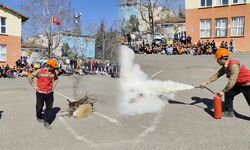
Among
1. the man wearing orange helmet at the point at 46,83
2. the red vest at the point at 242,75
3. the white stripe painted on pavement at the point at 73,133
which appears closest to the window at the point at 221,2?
the red vest at the point at 242,75

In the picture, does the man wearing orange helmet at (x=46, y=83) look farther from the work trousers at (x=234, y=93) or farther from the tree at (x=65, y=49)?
the tree at (x=65, y=49)

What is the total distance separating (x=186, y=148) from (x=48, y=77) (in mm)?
4578

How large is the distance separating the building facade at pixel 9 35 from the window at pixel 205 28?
20810 mm

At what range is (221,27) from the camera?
40.4 meters

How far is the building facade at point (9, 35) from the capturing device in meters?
42.9

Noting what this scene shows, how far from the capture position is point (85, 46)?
190 feet

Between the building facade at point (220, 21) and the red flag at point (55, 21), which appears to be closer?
the building facade at point (220, 21)

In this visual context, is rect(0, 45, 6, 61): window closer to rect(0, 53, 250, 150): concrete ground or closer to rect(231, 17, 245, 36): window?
rect(231, 17, 245, 36): window

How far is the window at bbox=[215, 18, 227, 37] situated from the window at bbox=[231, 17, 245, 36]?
2.77ft

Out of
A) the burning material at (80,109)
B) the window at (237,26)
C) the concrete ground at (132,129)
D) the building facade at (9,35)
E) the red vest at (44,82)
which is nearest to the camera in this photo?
the concrete ground at (132,129)

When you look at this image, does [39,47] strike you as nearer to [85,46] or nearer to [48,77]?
[85,46]

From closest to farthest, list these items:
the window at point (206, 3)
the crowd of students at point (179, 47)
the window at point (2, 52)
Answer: the crowd of students at point (179, 47) → the window at point (206, 3) → the window at point (2, 52)

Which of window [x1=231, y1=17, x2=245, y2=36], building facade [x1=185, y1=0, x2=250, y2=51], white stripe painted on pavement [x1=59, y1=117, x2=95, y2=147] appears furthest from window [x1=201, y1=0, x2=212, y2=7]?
white stripe painted on pavement [x1=59, y1=117, x2=95, y2=147]

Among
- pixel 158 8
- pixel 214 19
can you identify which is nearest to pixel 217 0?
pixel 214 19
